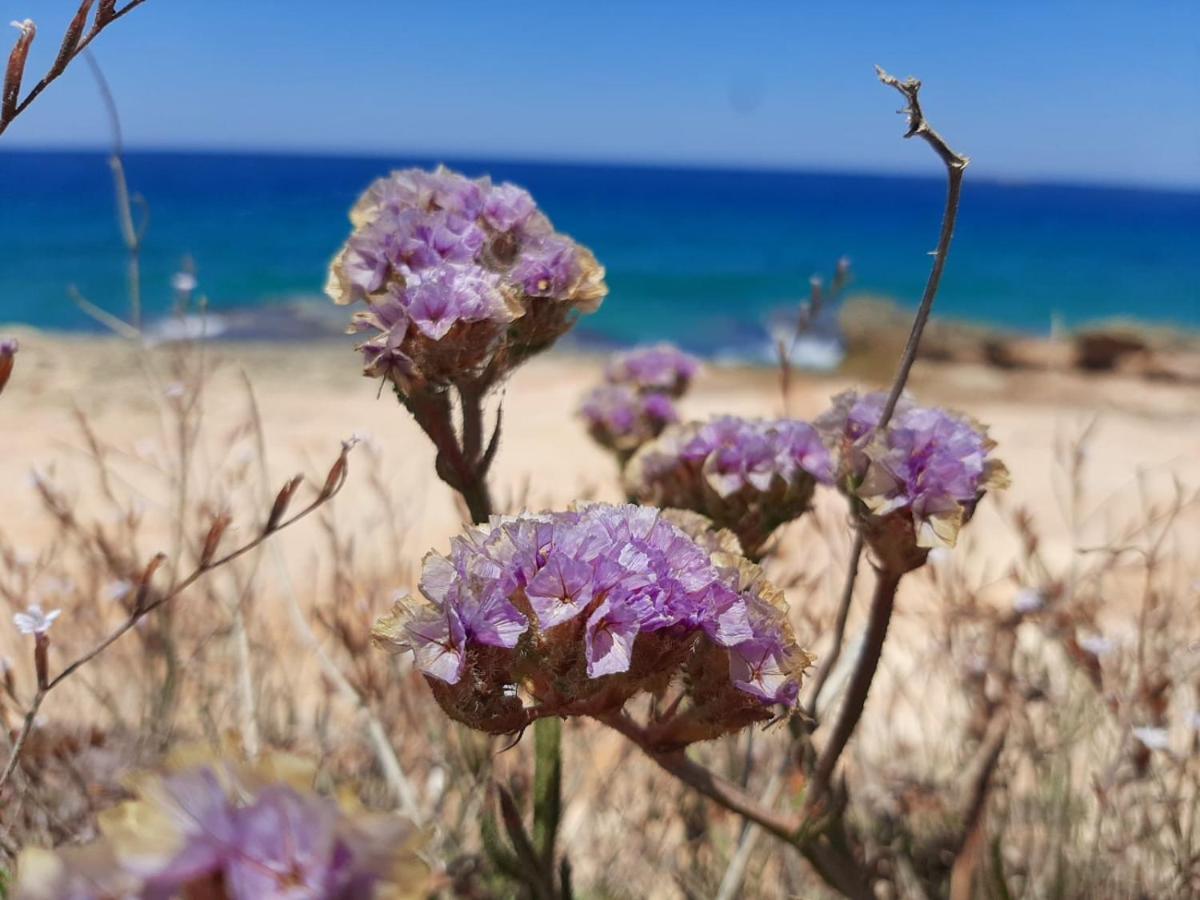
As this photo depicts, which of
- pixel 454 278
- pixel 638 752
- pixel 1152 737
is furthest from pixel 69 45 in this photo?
pixel 638 752

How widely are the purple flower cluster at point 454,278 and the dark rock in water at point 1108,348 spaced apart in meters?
20.0

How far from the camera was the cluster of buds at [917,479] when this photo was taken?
5.14 ft

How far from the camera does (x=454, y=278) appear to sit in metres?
1.63

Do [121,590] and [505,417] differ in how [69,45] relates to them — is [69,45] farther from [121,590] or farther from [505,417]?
[505,417]

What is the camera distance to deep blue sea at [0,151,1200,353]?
3406 cm

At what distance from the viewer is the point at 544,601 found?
1229 millimetres

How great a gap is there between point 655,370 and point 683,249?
1935 inches

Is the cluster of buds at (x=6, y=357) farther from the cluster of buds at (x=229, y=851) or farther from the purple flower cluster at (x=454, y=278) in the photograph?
the cluster of buds at (x=229, y=851)

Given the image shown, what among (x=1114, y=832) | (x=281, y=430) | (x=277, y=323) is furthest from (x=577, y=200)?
(x=1114, y=832)

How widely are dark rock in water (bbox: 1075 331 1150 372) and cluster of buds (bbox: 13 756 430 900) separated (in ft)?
68.9

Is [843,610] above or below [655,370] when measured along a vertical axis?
below

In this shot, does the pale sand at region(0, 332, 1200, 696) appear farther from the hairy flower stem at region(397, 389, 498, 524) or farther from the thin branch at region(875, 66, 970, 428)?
the thin branch at region(875, 66, 970, 428)

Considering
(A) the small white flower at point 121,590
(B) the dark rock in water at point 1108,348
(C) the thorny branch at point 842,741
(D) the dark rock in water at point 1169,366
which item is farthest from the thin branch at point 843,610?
(B) the dark rock in water at point 1108,348

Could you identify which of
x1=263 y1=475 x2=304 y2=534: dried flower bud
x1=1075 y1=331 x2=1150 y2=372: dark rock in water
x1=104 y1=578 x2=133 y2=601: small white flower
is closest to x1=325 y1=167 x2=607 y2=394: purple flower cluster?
x1=263 y1=475 x2=304 y2=534: dried flower bud
